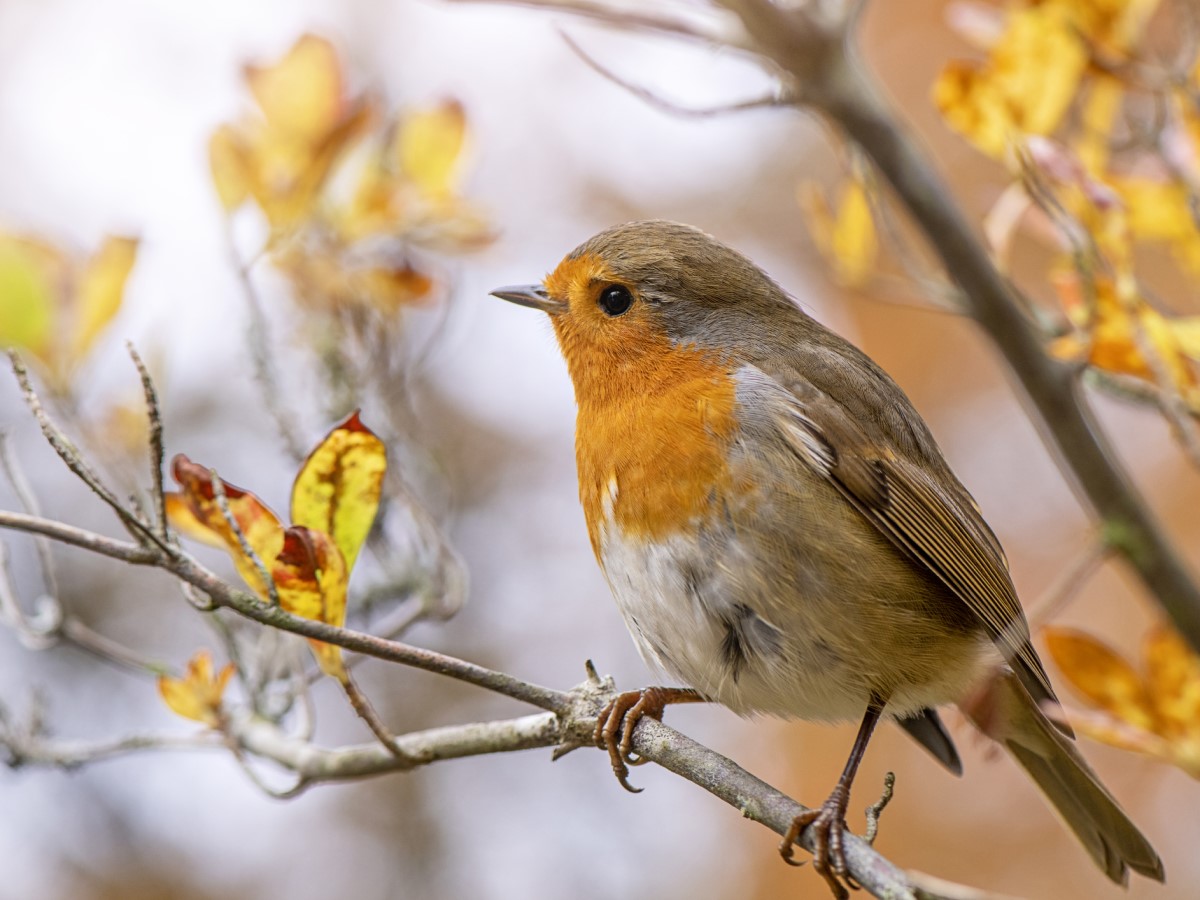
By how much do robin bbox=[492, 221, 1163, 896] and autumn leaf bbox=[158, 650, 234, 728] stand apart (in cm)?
68

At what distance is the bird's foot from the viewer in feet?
6.20

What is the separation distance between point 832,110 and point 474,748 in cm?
115

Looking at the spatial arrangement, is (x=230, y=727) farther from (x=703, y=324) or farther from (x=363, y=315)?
(x=703, y=324)

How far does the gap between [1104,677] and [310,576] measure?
1430 mm

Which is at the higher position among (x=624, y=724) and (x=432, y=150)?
(x=432, y=150)

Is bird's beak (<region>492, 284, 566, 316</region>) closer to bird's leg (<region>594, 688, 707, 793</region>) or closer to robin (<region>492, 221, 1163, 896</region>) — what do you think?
robin (<region>492, 221, 1163, 896</region>)

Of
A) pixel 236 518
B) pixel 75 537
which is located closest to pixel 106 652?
pixel 236 518

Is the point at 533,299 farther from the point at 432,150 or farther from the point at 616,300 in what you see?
the point at 432,150

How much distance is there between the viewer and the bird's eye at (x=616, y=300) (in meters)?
2.71

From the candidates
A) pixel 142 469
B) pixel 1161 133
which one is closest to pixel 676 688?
pixel 142 469

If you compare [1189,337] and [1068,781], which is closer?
[1189,337]

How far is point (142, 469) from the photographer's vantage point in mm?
2777

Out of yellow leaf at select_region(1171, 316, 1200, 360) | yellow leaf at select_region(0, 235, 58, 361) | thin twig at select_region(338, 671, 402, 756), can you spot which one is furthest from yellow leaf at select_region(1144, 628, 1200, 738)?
yellow leaf at select_region(0, 235, 58, 361)

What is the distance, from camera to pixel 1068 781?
2.76 meters
